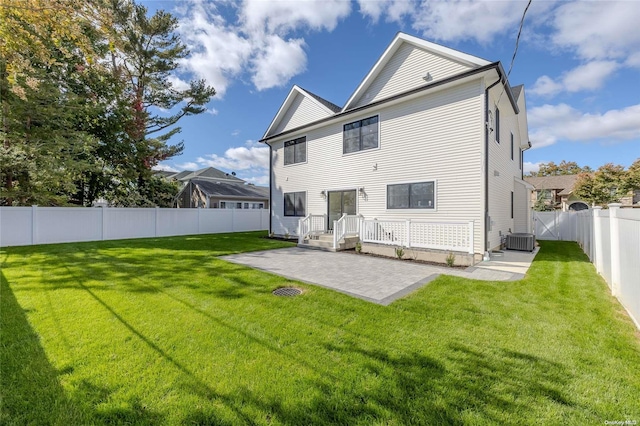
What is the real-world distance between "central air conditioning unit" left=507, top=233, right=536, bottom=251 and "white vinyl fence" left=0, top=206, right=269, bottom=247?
16.0 metres

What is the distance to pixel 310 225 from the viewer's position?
12.1 metres

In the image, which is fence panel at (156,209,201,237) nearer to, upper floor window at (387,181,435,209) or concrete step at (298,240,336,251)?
concrete step at (298,240,336,251)

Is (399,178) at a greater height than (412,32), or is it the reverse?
(412,32)

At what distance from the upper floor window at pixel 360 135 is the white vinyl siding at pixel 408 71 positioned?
881 millimetres

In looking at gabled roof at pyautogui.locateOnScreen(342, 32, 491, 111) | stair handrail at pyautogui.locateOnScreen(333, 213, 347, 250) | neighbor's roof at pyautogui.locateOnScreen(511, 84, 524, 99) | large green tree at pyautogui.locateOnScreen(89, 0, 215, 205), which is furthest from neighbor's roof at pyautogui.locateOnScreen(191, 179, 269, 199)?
neighbor's roof at pyautogui.locateOnScreen(511, 84, 524, 99)

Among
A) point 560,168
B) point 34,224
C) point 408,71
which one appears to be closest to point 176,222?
point 34,224

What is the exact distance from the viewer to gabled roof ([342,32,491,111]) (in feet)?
27.0

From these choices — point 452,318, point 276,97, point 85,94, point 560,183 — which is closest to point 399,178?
point 452,318

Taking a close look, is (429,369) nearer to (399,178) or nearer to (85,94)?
(399,178)

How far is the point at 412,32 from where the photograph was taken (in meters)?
9.59

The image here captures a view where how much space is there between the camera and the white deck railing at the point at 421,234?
25.7 ft

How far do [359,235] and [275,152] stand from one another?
7.93m

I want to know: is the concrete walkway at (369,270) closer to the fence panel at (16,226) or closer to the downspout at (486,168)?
the downspout at (486,168)

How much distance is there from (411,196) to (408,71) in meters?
4.66
